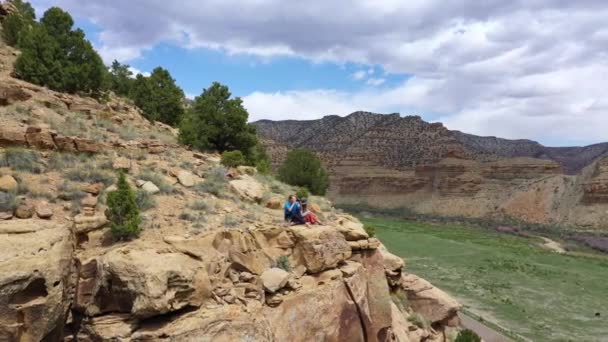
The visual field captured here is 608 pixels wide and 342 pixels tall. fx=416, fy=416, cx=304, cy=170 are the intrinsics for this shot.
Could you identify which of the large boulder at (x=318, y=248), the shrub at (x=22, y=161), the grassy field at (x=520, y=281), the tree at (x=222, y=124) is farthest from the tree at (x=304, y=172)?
the shrub at (x=22, y=161)

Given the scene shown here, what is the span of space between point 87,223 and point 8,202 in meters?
1.79

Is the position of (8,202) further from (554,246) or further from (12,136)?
(554,246)

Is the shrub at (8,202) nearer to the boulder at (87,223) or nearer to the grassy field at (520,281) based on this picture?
the boulder at (87,223)

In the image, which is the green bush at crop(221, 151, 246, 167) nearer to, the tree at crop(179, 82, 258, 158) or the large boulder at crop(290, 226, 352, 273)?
the tree at crop(179, 82, 258, 158)

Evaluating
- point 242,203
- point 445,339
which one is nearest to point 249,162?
point 242,203

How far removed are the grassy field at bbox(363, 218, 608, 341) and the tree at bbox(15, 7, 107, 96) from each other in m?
28.7

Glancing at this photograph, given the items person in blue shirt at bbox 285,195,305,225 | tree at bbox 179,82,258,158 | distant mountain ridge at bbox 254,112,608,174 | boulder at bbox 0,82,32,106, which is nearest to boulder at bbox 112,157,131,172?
person in blue shirt at bbox 285,195,305,225

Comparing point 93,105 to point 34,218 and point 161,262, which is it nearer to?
point 34,218

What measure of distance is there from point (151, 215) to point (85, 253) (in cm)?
218

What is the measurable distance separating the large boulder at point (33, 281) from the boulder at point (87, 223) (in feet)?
4.58

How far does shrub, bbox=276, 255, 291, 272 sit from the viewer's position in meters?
11.7

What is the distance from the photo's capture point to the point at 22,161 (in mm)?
12305

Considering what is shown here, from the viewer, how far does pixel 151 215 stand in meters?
11.6

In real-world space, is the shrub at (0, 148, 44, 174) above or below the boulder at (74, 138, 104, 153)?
below
